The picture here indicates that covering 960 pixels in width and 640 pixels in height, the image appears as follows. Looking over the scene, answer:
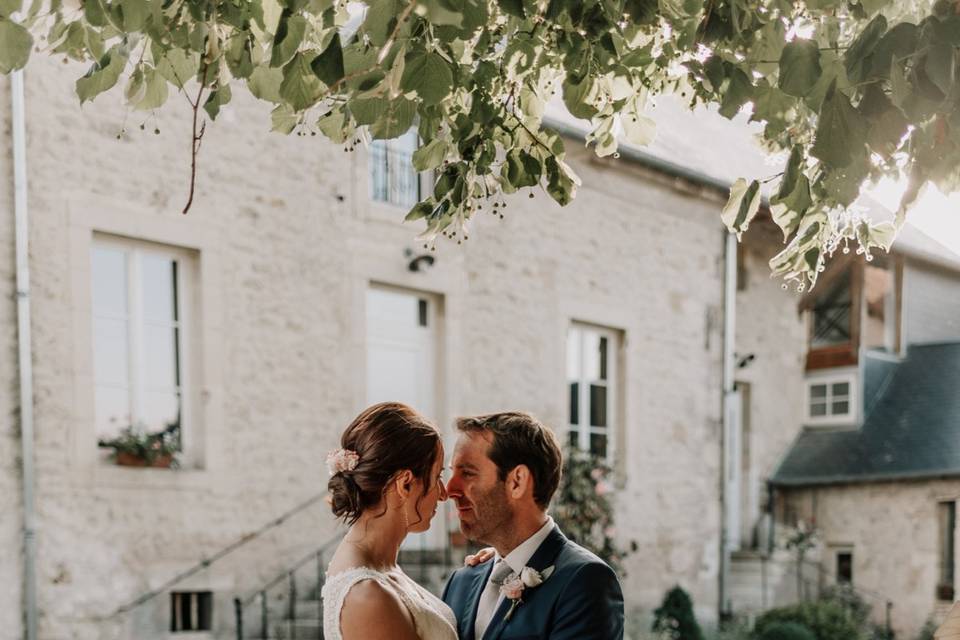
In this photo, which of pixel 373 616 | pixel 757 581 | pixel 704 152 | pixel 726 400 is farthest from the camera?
pixel 704 152

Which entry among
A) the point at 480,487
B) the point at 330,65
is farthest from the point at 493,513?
the point at 330,65

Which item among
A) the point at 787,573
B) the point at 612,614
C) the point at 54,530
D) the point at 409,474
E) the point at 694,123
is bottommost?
the point at 787,573

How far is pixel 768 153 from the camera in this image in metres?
4.04

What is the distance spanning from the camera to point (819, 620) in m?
13.5

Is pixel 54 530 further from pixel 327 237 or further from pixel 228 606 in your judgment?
pixel 327 237

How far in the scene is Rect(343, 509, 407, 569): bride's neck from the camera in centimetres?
308

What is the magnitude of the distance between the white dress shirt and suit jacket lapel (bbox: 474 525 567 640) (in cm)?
1

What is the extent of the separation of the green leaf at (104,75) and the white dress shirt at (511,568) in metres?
1.54

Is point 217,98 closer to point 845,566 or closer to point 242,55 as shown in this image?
point 242,55

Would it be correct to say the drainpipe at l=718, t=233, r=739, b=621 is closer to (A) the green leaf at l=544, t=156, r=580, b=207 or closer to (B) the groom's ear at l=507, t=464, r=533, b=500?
(A) the green leaf at l=544, t=156, r=580, b=207

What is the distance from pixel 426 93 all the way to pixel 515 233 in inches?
365

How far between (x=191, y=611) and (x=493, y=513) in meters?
6.55

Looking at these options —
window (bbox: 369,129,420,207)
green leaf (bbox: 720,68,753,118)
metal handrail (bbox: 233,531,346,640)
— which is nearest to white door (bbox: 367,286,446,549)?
window (bbox: 369,129,420,207)

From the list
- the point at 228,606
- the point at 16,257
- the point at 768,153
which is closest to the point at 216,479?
the point at 228,606
